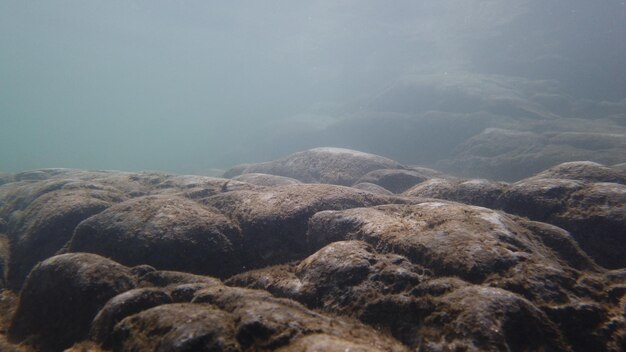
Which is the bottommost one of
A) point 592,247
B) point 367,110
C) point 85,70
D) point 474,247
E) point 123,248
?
point 123,248

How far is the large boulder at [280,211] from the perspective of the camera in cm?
664

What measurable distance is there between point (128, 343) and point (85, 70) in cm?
18531

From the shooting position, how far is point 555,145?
22922mm

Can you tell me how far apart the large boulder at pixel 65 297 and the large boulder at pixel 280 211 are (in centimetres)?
237

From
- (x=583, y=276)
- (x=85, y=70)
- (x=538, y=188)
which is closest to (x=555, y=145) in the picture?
(x=538, y=188)

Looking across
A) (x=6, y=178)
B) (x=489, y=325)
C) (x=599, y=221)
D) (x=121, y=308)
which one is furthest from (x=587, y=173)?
(x=6, y=178)

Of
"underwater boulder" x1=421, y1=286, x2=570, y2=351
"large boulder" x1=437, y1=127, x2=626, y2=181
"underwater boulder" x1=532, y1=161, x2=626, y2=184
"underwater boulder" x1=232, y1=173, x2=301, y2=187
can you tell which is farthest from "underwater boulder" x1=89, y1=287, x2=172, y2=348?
→ "large boulder" x1=437, y1=127, x2=626, y2=181

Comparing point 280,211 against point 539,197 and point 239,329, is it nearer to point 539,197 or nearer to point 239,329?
point 239,329

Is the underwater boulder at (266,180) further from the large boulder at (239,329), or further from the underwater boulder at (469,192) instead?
the large boulder at (239,329)

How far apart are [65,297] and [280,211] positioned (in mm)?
4016

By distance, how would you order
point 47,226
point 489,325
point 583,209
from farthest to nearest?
1. point 47,226
2. point 583,209
3. point 489,325

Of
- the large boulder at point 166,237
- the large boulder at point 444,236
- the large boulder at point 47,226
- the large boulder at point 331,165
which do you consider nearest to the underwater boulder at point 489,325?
the large boulder at point 444,236

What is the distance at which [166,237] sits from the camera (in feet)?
21.1

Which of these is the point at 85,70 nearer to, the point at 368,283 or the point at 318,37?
the point at 318,37
